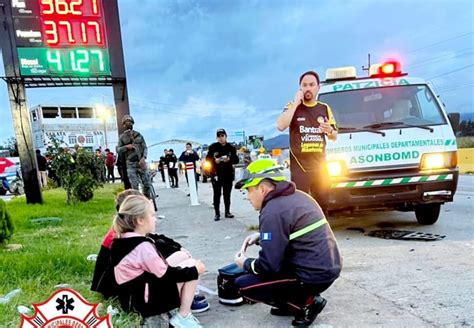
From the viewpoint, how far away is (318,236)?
2490 millimetres

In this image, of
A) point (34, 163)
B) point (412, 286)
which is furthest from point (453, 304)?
point (34, 163)

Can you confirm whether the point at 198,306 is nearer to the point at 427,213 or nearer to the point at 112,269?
the point at 112,269

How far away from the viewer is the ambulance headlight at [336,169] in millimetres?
4648

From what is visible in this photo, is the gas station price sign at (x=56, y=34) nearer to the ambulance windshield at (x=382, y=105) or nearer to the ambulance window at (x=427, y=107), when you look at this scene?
the ambulance windshield at (x=382, y=105)

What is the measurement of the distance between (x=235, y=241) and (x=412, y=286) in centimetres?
261

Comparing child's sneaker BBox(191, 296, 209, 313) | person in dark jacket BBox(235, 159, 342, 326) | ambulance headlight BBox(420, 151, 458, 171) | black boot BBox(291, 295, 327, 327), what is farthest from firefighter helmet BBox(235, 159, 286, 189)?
ambulance headlight BBox(420, 151, 458, 171)

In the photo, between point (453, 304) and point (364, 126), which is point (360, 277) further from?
point (364, 126)

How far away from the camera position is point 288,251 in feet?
8.30

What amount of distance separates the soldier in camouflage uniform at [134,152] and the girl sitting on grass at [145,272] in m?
5.31

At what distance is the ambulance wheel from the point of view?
5.13 metres

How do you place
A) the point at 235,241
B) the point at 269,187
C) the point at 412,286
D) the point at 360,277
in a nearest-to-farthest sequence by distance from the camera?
the point at 269,187 < the point at 412,286 < the point at 360,277 < the point at 235,241

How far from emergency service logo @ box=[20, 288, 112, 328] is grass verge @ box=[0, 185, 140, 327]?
83 cm

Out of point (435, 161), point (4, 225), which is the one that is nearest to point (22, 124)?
point (4, 225)

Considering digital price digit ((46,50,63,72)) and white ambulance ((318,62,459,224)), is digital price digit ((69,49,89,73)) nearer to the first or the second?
digital price digit ((46,50,63,72))
